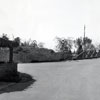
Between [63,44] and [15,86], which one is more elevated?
[63,44]

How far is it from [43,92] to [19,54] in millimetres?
26113

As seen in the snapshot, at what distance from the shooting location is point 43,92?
12797mm

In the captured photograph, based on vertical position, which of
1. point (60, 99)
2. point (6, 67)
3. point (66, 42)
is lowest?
point (60, 99)

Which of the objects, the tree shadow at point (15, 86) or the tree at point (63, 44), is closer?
the tree shadow at point (15, 86)

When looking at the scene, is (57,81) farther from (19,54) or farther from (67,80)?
(19,54)

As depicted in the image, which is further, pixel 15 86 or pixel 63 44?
pixel 63 44

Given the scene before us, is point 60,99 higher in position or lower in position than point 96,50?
lower

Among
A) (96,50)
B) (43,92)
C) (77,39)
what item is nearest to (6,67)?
(43,92)

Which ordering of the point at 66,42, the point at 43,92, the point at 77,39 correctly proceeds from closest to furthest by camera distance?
the point at 43,92
the point at 66,42
the point at 77,39

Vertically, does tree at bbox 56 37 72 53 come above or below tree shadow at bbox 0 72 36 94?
above

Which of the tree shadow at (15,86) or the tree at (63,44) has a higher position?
the tree at (63,44)

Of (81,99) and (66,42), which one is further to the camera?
(66,42)

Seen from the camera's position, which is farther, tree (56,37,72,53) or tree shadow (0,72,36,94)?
tree (56,37,72,53)

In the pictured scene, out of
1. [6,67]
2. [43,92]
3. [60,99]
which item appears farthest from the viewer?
[6,67]
